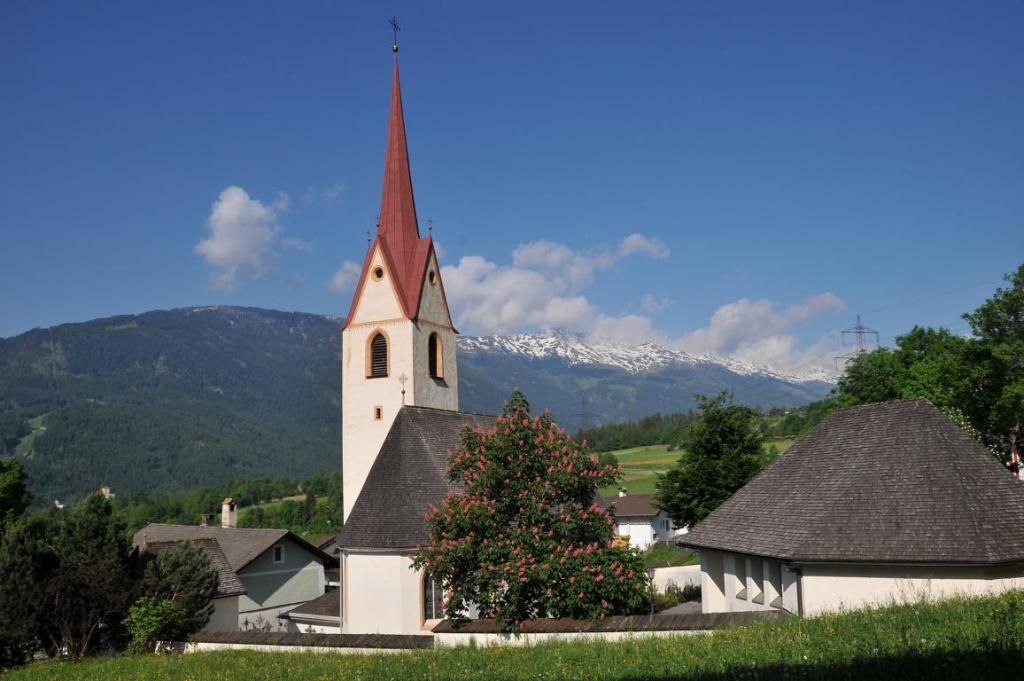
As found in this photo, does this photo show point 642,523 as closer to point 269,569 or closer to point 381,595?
point 269,569

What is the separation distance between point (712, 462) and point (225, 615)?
64.3 feet

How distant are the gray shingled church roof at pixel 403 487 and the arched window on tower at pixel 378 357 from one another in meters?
8.30

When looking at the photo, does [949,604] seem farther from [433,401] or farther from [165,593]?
[433,401]

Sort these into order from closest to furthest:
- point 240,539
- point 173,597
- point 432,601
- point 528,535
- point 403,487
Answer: point 528,535
point 173,597
point 432,601
point 403,487
point 240,539

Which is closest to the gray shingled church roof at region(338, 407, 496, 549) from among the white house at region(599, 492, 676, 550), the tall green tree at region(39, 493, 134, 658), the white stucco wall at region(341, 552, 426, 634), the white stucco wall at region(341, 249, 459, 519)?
the white stucco wall at region(341, 552, 426, 634)

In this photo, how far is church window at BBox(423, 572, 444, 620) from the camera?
2683cm

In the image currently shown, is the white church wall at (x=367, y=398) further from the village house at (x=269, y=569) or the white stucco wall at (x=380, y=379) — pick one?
the village house at (x=269, y=569)

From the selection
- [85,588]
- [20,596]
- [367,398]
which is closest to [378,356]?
[367,398]

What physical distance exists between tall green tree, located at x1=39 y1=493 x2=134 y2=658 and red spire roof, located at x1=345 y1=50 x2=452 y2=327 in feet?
54.6

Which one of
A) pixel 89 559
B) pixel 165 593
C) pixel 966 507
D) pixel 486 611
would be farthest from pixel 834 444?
pixel 89 559

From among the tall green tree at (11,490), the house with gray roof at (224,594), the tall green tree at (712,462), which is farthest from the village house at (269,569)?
the tall green tree at (712,462)

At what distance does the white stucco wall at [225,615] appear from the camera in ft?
100

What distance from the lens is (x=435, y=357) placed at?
40.2 meters

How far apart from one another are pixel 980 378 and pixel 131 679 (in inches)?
1340
